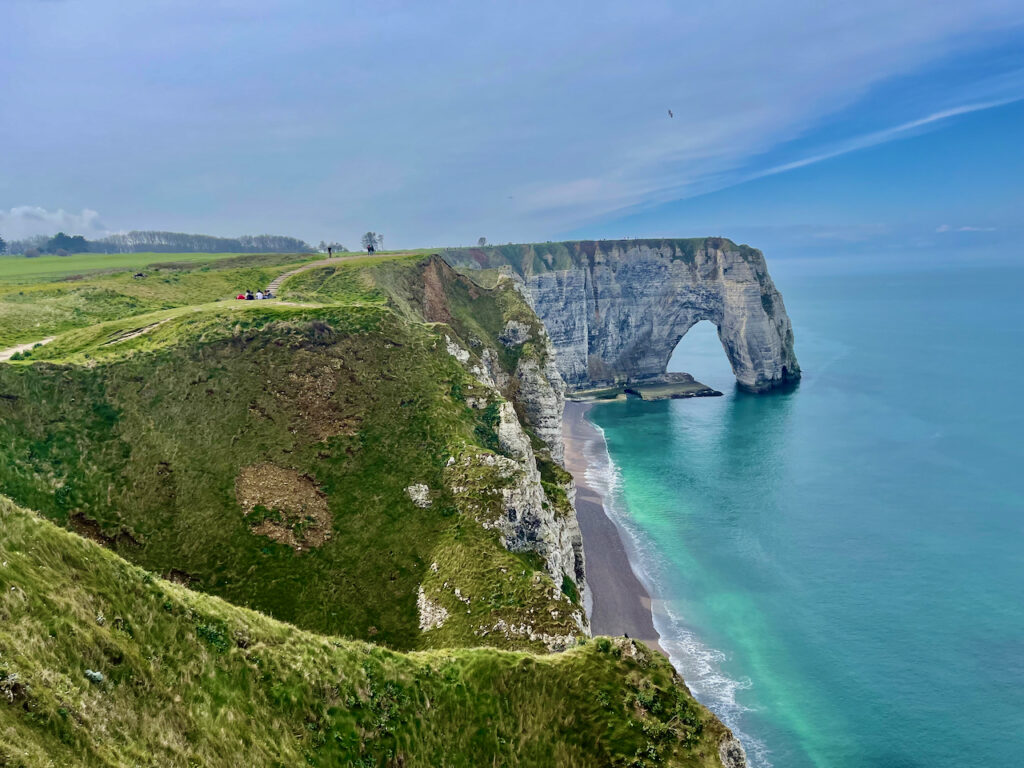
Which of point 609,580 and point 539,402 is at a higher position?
point 539,402

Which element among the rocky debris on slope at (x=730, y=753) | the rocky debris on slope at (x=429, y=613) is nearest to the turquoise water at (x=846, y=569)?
the rocky debris on slope at (x=730, y=753)

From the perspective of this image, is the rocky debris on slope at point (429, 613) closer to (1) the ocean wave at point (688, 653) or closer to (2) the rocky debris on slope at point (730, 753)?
(2) the rocky debris on slope at point (730, 753)

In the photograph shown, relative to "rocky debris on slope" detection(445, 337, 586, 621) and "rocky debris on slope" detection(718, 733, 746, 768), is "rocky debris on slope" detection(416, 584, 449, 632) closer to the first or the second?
"rocky debris on slope" detection(445, 337, 586, 621)

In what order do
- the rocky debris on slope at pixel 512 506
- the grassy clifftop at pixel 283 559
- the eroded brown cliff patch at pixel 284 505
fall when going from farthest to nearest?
the rocky debris on slope at pixel 512 506 → the eroded brown cliff patch at pixel 284 505 → the grassy clifftop at pixel 283 559

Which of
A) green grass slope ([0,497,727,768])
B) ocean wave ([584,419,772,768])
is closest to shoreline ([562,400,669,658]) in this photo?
ocean wave ([584,419,772,768])

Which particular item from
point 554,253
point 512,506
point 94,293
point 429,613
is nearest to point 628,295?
point 554,253

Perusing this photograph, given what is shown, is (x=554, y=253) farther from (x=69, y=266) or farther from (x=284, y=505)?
(x=284, y=505)

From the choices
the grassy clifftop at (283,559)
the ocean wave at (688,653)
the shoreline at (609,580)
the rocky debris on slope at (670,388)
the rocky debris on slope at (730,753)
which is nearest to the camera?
the grassy clifftop at (283,559)
